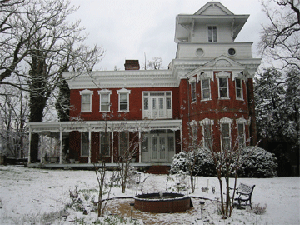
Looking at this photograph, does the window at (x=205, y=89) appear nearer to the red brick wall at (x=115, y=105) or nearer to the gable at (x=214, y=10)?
the red brick wall at (x=115, y=105)

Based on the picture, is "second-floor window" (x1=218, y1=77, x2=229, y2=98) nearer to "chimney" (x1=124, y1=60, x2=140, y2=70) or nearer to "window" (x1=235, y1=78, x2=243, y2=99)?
"window" (x1=235, y1=78, x2=243, y2=99)

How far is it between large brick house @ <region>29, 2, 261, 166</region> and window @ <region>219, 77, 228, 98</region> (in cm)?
6

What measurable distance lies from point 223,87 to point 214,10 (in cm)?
701

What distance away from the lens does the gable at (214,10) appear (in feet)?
71.9

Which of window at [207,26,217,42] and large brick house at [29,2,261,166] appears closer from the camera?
large brick house at [29,2,261,166]

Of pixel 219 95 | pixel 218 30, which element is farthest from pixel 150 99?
pixel 218 30

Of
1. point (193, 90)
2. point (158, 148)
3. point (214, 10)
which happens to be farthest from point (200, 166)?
point (214, 10)

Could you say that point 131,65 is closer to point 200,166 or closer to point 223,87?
point 223,87

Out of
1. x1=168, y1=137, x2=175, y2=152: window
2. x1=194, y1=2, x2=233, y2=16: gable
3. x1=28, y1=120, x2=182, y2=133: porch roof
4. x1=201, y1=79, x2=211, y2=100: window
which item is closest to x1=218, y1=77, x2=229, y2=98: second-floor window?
x1=201, y1=79, x2=211, y2=100: window

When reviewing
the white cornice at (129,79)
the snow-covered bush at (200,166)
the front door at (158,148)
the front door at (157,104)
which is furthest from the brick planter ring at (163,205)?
the white cornice at (129,79)

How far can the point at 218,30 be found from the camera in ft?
72.9

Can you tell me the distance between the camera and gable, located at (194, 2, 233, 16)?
71.9 ft

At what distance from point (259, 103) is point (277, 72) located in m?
3.19

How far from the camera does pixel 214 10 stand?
2206 centimetres
